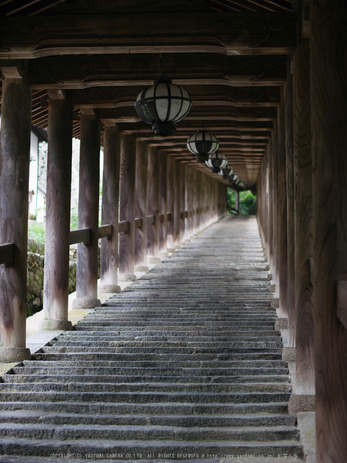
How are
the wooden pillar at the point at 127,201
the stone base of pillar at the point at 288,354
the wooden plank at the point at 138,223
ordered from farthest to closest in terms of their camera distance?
1. the wooden plank at the point at 138,223
2. the wooden pillar at the point at 127,201
3. the stone base of pillar at the point at 288,354

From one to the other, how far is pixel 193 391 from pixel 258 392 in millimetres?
637

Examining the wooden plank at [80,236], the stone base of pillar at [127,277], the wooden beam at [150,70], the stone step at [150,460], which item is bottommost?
the stone step at [150,460]

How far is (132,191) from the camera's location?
11.4 metres

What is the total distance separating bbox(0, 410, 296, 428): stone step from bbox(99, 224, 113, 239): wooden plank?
4.97m

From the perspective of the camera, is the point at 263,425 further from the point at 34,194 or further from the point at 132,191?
the point at 34,194

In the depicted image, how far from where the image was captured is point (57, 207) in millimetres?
7715

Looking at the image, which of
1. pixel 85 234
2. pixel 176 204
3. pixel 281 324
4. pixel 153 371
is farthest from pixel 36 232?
pixel 153 371

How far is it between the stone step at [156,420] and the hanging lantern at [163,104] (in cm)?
288

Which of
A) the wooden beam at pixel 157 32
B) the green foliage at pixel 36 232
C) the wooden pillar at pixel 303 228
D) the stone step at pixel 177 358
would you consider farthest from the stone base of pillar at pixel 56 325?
the green foliage at pixel 36 232

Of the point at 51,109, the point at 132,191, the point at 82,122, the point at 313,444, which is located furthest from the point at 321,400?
Answer: the point at 132,191

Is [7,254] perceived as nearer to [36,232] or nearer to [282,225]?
[282,225]

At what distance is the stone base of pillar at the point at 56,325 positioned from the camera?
7.47 metres

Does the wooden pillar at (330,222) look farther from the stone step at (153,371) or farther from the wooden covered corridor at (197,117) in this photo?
the stone step at (153,371)

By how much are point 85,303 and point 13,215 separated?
113 inches
